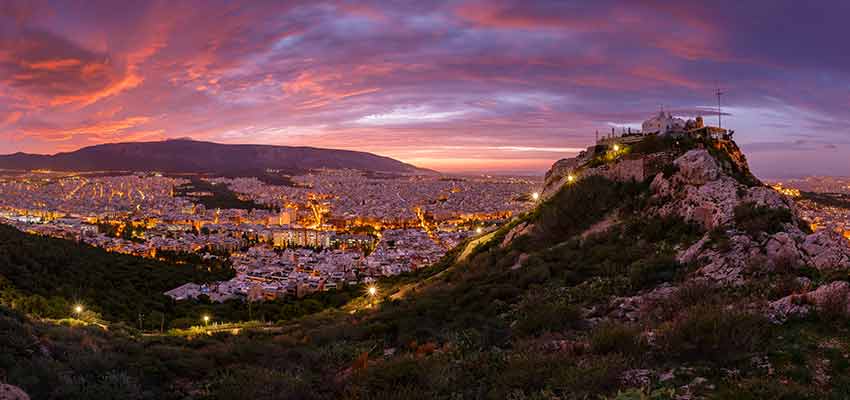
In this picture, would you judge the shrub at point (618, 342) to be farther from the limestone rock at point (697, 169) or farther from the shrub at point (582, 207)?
the shrub at point (582, 207)

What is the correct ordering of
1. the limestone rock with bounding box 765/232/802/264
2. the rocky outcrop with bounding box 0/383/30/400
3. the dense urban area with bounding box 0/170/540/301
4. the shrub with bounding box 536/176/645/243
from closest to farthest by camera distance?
the rocky outcrop with bounding box 0/383/30/400 → the limestone rock with bounding box 765/232/802/264 → the shrub with bounding box 536/176/645/243 → the dense urban area with bounding box 0/170/540/301

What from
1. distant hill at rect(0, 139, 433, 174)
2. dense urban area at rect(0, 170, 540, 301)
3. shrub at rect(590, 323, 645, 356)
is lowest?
dense urban area at rect(0, 170, 540, 301)

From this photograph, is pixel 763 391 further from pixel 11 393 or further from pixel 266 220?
pixel 266 220

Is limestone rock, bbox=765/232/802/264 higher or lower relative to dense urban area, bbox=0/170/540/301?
higher

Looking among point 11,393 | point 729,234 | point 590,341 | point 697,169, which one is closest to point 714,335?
point 590,341

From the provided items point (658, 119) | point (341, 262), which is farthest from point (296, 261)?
point (658, 119)

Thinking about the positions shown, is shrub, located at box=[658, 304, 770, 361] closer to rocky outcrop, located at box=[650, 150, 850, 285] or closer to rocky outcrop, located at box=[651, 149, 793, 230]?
rocky outcrop, located at box=[650, 150, 850, 285]

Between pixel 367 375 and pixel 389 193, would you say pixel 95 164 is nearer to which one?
pixel 389 193

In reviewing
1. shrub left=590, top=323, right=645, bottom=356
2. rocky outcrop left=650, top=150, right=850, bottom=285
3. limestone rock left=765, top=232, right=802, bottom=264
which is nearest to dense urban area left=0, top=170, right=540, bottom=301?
rocky outcrop left=650, top=150, right=850, bottom=285
